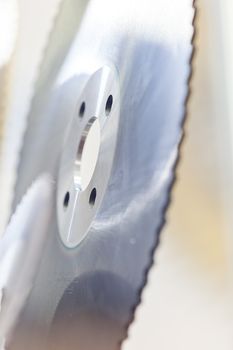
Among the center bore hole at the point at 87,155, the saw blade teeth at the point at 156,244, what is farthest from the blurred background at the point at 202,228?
the center bore hole at the point at 87,155

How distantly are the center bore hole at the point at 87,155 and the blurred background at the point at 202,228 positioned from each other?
0.12 m

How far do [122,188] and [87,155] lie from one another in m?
0.11

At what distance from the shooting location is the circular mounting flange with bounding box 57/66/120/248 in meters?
0.34

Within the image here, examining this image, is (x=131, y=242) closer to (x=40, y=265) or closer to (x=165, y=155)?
(x=165, y=155)

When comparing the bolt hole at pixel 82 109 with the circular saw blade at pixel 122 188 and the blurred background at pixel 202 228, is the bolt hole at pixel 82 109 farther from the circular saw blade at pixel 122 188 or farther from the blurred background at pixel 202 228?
the blurred background at pixel 202 228

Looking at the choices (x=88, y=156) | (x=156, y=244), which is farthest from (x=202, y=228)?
(x=88, y=156)

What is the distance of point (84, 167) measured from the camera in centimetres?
41

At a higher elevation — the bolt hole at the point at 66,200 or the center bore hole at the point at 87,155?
the center bore hole at the point at 87,155

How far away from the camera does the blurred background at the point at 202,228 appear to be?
0.82ft

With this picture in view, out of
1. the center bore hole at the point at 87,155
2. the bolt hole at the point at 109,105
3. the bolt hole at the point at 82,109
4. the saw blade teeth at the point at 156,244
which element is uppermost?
the bolt hole at the point at 82,109

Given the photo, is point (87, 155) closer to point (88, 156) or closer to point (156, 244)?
point (88, 156)

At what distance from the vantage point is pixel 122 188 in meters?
0.29

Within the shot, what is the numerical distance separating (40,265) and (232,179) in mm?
205

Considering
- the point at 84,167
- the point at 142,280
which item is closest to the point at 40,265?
the point at 84,167
